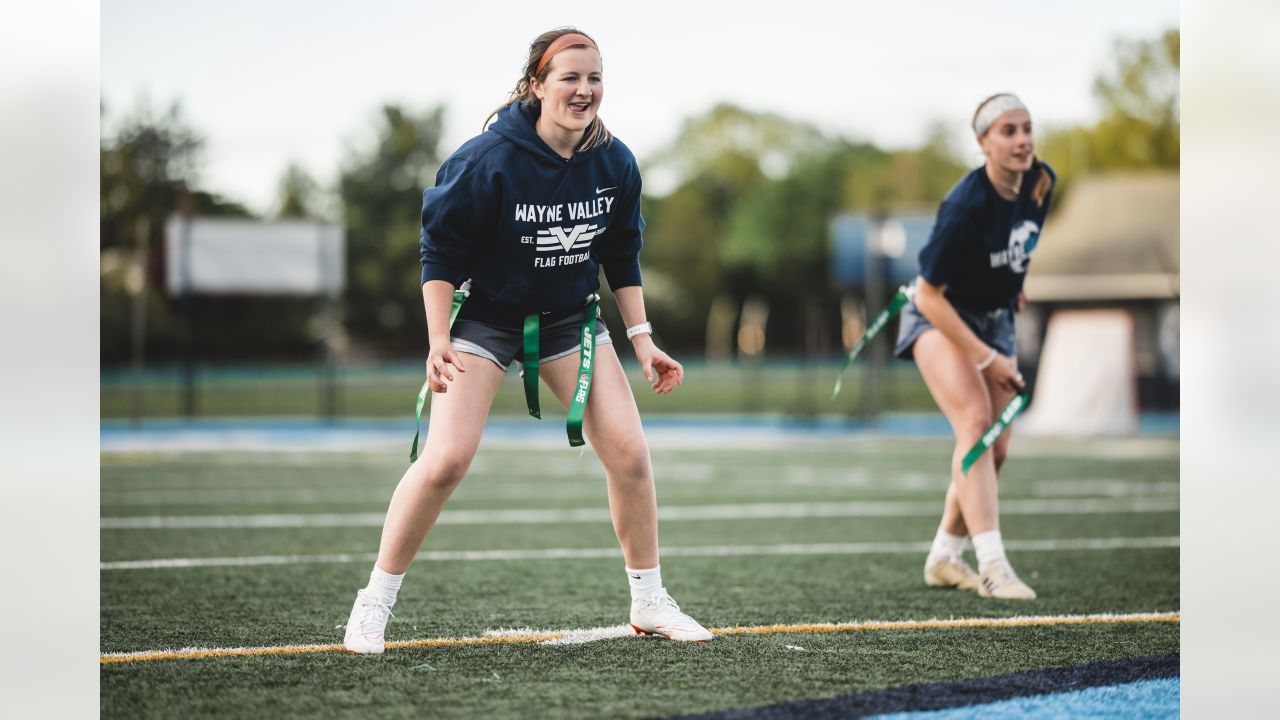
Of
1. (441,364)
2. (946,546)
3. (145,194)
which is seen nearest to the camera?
(441,364)

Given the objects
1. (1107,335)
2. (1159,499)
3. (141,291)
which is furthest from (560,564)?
(141,291)

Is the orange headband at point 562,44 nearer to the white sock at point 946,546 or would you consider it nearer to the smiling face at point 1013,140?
the smiling face at point 1013,140

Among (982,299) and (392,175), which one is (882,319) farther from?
(392,175)

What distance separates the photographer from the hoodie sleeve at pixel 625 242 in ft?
14.1

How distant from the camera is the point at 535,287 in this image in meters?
4.14

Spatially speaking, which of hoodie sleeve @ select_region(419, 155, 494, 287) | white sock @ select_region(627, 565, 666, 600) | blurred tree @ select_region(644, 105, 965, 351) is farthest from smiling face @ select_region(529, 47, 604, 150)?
blurred tree @ select_region(644, 105, 965, 351)

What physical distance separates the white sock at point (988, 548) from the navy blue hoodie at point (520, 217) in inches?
82.3

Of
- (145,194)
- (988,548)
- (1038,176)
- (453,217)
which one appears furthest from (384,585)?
(145,194)

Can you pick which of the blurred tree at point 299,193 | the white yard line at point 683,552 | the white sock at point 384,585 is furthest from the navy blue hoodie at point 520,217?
the blurred tree at point 299,193

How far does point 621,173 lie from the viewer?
4227 mm

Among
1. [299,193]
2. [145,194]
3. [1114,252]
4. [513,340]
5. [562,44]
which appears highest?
[299,193]

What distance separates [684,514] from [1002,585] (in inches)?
150

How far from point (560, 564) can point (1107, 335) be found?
44.2ft

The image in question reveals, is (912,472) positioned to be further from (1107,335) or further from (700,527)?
(1107,335)
